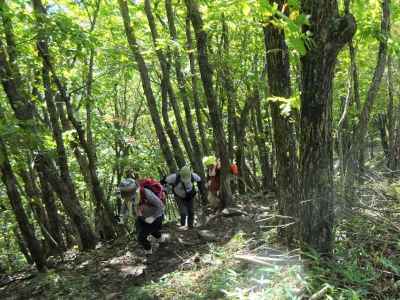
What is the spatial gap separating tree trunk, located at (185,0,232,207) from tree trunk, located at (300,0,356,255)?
504 cm

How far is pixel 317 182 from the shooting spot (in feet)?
15.2

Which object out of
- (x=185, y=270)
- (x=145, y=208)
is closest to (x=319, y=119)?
(x=185, y=270)

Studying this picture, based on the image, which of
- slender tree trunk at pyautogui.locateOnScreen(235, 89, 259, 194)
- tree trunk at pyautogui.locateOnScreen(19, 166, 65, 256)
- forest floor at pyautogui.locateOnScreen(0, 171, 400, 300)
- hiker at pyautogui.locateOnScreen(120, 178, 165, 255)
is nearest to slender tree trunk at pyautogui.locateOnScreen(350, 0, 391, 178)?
forest floor at pyautogui.locateOnScreen(0, 171, 400, 300)

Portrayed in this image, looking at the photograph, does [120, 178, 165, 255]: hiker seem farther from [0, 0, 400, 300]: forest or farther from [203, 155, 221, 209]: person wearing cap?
[203, 155, 221, 209]: person wearing cap

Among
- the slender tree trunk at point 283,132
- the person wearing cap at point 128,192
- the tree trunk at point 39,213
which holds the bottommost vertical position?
the tree trunk at point 39,213

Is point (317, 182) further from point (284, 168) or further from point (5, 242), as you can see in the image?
point (5, 242)

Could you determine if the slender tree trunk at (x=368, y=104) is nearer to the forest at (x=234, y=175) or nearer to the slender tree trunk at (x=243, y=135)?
the forest at (x=234, y=175)

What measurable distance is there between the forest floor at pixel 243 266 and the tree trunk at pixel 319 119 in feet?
1.10

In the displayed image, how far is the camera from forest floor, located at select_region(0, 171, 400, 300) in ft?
14.1

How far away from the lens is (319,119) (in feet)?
14.2

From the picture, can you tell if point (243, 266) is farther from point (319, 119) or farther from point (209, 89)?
point (209, 89)

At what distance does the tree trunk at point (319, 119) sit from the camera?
13.2ft

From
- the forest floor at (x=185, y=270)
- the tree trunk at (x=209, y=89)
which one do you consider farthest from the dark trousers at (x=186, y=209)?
the tree trunk at (x=209, y=89)

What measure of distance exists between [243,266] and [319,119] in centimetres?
242
